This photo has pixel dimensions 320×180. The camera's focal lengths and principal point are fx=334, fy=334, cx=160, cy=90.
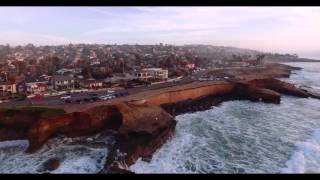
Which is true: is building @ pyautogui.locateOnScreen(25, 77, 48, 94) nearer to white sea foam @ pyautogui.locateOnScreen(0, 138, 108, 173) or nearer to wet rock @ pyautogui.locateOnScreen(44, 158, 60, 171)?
white sea foam @ pyautogui.locateOnScreen(0, 138, 108, 173)

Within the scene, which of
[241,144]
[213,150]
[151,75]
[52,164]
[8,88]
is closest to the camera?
[52,164]

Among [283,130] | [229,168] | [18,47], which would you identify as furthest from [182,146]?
[18,47]

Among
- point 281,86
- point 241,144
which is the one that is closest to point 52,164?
point 241,144

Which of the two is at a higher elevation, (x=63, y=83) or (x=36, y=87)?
(x=63, y=83)

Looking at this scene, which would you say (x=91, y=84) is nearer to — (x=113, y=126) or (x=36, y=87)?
(x=36, y=87)

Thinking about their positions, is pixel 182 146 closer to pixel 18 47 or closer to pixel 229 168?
pixel 229 168

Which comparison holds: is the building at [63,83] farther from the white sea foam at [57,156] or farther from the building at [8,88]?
the white sea foam at [57,156]

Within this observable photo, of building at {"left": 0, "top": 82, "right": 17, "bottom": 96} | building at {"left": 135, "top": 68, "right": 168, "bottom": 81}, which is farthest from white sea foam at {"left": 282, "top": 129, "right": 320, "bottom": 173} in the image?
building at {"left": 135, "top": 68, "right": 168, "bottom": 81}
